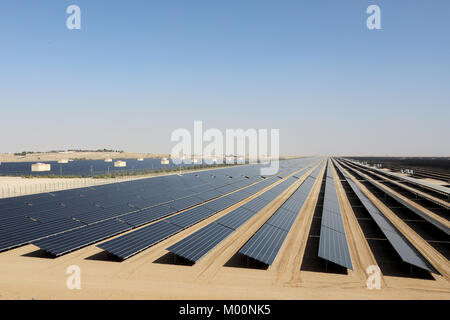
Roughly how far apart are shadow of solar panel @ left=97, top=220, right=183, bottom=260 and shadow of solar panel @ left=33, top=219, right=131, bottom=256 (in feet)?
4.80

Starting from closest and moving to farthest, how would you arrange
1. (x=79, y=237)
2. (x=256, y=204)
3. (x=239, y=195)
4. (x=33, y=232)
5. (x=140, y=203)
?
(x=33, y=232), (x=79, y=237), (x=140, y=203), (x=256, y=204), (x=239, y=195)

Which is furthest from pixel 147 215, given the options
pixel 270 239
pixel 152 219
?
pixel 270 239

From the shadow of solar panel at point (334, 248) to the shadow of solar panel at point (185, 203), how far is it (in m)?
13.3

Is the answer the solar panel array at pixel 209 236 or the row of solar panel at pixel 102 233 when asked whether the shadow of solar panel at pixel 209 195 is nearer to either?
the row of solar panel at pixel 102 233

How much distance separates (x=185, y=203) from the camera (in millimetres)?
25047

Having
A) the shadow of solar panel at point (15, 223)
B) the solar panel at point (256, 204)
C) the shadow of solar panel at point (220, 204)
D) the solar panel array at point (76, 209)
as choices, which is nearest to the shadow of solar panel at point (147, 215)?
the solar panel array at point (76, 209)

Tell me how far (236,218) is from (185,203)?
23.6ft

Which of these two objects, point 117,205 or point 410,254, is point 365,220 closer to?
point 410,254

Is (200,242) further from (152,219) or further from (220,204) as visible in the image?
(220,204)

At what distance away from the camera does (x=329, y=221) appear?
19547mm

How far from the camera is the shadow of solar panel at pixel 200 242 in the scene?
12.6 meters
